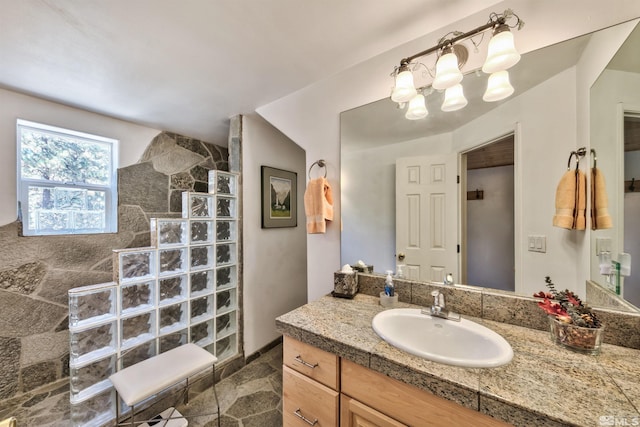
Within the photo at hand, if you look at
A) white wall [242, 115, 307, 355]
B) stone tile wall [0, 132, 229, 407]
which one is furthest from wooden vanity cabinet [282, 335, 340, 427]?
stone tile wall [0, 132, 229, 407]

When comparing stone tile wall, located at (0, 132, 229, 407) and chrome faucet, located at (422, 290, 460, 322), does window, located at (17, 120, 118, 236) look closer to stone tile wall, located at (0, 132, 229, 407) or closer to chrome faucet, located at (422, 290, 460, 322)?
stone tile wall, located at (0, 132, 229, 407)

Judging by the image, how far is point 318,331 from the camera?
37.7 inches

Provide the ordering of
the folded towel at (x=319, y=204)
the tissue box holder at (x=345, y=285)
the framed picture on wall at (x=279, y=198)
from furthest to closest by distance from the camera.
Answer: the framed picture on wall at (x=279, y=198)
the folded towel at (x=319, y=204)
the tissue box holder at (x=345, y=285)

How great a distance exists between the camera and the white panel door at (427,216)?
1207 mm

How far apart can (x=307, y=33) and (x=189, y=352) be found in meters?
2.00

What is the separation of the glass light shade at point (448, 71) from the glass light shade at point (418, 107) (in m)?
0.20

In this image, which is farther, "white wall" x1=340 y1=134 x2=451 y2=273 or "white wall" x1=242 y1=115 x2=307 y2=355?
"white wall" x1=242 y1=115 x2=307 y2=355

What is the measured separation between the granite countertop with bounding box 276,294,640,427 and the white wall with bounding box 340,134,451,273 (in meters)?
0.55

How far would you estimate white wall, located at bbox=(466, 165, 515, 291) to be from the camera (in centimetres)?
106

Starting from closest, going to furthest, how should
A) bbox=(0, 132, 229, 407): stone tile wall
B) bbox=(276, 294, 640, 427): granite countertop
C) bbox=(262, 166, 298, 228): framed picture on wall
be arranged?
bbox=(276, 294, 640, 427): granite countertop
bbox=(0, 132, 229, 407): stone tile wall
bbox=(262, 166, 298, 228): framed picture on wall

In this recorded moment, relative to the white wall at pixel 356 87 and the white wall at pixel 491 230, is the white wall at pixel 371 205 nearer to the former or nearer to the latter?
the white wall at pixel 356 87

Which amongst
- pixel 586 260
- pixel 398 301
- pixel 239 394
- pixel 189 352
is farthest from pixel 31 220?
pixel 586 260

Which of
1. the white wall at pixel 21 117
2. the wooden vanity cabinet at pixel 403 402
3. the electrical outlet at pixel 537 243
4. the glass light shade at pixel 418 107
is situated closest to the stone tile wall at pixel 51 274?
the white wall at pixel 21 117

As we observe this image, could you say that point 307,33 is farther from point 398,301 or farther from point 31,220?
point 31,220
